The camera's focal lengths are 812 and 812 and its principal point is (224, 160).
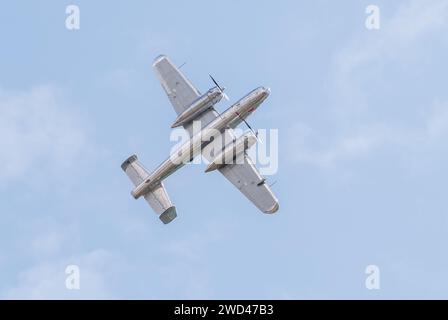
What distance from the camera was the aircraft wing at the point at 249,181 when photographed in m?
95.0

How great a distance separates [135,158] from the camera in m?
98.4

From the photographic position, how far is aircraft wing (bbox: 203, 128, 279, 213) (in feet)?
312

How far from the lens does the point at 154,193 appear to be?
9738cm

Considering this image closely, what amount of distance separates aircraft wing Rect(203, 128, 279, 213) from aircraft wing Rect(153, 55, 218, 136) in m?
→ 3.92

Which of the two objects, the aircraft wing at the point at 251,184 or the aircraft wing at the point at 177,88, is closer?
the aircraft wing at the point at 251,184

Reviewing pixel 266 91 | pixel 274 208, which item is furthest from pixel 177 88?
pixel 274 208

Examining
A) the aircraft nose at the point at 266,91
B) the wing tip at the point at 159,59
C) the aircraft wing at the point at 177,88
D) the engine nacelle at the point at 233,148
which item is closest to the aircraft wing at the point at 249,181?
the engine nacelle at the point at 233,148

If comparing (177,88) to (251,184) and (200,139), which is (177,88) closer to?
(200,139)

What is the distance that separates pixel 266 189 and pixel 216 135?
29.4 ft

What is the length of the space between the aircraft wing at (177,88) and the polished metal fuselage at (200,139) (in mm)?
2287

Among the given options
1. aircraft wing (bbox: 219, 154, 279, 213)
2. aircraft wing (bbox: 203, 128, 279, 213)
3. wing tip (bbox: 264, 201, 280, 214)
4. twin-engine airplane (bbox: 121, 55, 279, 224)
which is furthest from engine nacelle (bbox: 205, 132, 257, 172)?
wing tip (bbox: 264, 201, 280, 214)

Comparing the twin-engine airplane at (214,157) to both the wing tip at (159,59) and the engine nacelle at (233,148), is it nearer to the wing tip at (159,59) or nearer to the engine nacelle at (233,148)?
the engine nacelle at (233,148)

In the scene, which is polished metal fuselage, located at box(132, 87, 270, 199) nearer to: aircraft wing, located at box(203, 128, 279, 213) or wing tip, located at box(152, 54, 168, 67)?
aircraft wing, located at box(203, 128, 279, 213)
